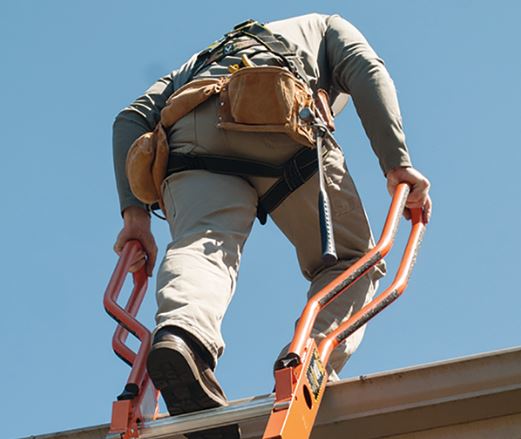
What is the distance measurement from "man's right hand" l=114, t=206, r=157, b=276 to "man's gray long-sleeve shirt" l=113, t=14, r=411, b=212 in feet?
0.16

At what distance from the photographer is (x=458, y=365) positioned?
12.8 ft

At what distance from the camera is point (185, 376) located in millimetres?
3604

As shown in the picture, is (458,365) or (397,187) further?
(397,187)

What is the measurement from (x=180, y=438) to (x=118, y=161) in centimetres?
163

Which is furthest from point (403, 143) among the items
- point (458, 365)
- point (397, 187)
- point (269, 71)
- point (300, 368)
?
point (300, 368)

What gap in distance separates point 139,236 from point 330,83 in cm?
110

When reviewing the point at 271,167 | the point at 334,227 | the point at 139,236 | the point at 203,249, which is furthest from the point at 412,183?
the point at 139,236

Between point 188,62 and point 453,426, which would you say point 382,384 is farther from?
point 188,62

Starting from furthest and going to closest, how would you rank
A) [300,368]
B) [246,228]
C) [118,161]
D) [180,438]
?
[118,161]
[246,228]
[180,438]
[300,368]

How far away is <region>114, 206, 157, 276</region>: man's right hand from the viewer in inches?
192

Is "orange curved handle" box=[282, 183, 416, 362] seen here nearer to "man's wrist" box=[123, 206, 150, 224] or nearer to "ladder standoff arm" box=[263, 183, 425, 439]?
"ladder standoff arm" box=[263, 183, 425, 439]

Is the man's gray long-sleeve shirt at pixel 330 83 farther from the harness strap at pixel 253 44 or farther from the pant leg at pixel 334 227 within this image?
the pant leg at pixel 334 227

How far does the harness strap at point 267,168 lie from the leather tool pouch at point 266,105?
0.37 ft

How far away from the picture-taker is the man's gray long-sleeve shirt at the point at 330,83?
4.73 metres
